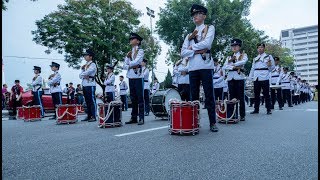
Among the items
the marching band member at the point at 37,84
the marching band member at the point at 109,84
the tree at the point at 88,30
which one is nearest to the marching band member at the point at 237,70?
the marching band member at the point at 109,84

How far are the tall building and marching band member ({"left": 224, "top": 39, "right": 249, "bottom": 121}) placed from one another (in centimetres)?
15577

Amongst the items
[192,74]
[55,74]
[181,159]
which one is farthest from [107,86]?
[181,159]

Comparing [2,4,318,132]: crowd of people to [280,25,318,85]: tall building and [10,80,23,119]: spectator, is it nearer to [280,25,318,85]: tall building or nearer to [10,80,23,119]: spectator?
[10,80,23,119]: spectator

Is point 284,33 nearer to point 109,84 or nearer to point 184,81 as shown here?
point 109,84

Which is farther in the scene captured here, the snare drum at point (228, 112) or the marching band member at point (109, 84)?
the marching band member at point (109, 84)

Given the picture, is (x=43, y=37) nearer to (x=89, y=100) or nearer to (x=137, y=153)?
(x=89, y=100)

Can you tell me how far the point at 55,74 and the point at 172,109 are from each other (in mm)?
7058

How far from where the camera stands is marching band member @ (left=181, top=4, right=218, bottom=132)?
219 inches

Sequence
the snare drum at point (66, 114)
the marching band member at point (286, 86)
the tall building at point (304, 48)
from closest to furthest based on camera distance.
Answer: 1. the snare drum at point (66, 114)
2. the marching band member at point (286, 86)
3. the tall building at point (304, 48)

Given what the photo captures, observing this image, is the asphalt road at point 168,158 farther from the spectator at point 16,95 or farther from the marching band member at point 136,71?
the spectator at point 16,95

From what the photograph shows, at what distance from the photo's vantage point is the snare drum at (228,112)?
23.0 feet

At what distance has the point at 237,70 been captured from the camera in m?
8.09

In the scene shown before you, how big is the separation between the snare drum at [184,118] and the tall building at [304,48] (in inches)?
6263

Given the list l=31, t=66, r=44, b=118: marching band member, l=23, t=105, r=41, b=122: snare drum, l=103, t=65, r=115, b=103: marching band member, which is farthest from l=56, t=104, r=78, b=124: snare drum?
l=103, t=65, r=115, b=103: marching band member
